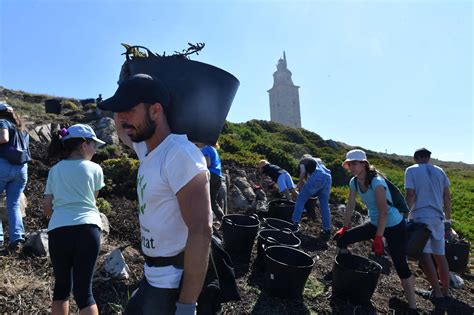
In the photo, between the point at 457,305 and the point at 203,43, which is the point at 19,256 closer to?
the point at 203,43

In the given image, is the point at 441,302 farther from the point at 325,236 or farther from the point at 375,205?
the point at 325,236

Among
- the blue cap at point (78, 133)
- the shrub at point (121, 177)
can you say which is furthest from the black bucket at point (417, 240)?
the shrub at point (121, 177)

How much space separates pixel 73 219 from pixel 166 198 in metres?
1.30

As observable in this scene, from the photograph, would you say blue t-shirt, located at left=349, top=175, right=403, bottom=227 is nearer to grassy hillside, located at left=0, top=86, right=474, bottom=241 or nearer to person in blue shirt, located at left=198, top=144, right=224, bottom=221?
person in blue shirt, located at left=198, top=144, right=224, bottom=221

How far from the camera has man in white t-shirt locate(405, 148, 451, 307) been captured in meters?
4.82

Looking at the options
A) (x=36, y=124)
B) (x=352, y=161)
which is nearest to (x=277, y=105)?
(x=36, y=124)

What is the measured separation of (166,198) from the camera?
1633 mm

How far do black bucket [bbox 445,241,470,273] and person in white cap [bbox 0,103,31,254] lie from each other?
22.1ft

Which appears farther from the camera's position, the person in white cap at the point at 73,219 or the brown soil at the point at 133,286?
the brown soil at the point at 133,286

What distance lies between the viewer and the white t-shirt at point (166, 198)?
1.57 meters

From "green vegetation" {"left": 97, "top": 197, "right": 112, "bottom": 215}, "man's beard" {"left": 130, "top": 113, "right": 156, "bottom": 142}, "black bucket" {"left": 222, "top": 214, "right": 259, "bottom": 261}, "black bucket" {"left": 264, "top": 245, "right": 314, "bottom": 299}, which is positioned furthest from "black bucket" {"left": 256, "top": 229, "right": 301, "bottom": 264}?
"man's beard" {"left": 130, "top": 113, "right": 156, "bottom": 142}

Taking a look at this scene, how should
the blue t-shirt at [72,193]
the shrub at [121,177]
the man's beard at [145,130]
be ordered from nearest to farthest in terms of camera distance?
the man's beard at [145,130] < the blue t-shirt at [72,193] < the shrub at [121,177]

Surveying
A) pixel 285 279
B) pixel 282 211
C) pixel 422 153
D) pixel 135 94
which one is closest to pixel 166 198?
pixel 135 94

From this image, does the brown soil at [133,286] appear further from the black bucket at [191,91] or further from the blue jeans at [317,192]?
the black bucket at [191,91]
